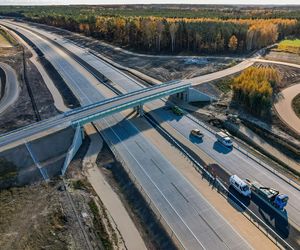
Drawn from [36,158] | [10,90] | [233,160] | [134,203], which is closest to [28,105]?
[10,90]

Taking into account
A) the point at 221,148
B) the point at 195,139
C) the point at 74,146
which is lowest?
the point at 195,139

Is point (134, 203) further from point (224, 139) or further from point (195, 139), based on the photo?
point (224, 139)

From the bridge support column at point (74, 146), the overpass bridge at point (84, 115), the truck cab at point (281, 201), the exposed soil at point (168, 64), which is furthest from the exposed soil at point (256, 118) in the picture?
the bridge support column at point (74, 146)

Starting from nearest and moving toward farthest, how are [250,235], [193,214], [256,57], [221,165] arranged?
[250,235] < [193,214] < [221,165] < [256,57]

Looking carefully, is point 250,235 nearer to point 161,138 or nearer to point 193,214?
point 193,214

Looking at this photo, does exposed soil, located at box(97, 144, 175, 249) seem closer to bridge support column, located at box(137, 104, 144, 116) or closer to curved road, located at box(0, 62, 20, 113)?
bridge support column, located at box(137, 104, 144, 116)

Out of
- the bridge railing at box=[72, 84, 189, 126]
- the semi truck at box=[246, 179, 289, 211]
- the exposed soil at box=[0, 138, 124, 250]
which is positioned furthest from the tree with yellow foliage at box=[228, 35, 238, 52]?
the exposed soil at box=[0, 138, 124, 250]

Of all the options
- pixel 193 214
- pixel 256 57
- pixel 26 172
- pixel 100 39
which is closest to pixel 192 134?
pixel 193 214
